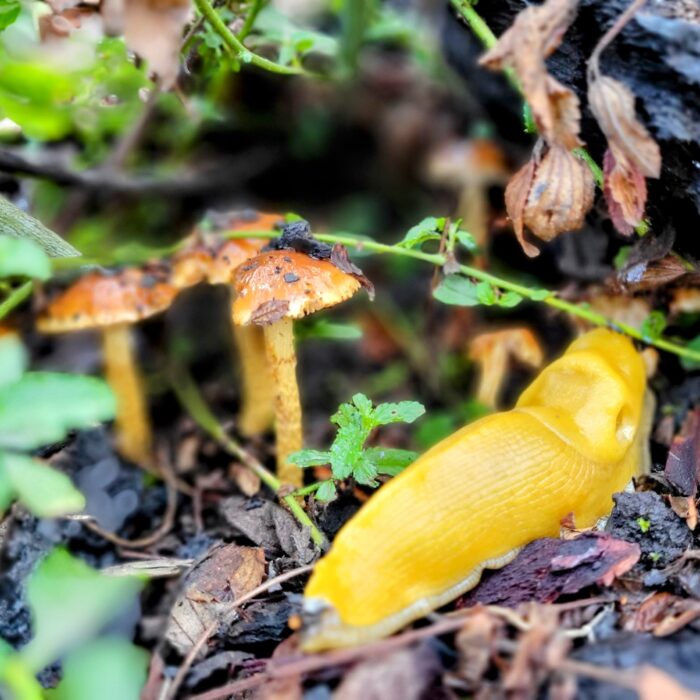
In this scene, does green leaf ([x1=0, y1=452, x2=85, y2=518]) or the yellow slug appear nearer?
green leaf ([x1=0, y1=452, x2=85, y2=518])

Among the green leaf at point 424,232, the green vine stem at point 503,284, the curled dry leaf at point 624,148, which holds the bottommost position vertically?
the green vine stem at point 503,284

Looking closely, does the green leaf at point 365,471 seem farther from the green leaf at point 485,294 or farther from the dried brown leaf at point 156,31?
the dried brown leaf at point 156,31

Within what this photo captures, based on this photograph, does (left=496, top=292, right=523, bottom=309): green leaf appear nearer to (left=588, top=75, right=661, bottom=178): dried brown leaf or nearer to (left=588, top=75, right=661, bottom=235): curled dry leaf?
(left=588, top=75, right=661, bottom=235): curled dry leaf

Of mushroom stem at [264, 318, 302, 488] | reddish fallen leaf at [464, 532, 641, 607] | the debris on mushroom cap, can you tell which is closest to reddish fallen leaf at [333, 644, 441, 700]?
reddish fallen leaf at [464, 532, 641, 607]

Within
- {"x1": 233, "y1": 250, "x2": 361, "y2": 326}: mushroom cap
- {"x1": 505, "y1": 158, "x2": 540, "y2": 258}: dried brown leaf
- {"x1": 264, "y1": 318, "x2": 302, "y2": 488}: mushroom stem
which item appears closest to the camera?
{"x1": 505, "y1": 158, "x2": 540, "y2": 258}: dried brown leaf

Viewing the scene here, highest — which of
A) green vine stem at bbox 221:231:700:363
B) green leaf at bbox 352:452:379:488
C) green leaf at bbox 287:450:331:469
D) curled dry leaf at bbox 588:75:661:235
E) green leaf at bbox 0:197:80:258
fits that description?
curled dry leaf at bbox 588:75:661:235

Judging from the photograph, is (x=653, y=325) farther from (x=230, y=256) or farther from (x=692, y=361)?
(x=230, y=256)

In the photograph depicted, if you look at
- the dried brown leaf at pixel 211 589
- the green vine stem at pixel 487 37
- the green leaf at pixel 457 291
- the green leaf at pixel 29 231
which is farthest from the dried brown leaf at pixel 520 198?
the green leaf at pixel 29 231
